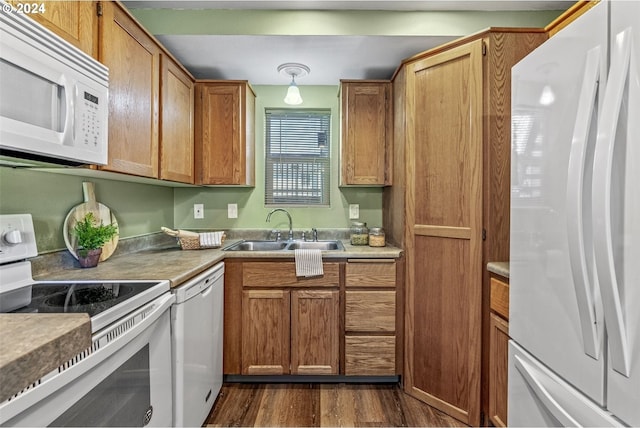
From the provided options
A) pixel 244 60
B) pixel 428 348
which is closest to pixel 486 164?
pixel 428 348

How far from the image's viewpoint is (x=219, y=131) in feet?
7.48

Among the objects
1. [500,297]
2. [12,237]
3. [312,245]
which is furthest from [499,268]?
[12,237]

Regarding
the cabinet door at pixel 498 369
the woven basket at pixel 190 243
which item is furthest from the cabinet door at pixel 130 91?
the cabinet door at pixel 498 369

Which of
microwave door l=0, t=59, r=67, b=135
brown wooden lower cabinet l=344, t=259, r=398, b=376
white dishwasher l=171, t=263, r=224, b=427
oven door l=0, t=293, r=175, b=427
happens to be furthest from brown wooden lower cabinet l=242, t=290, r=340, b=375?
microwave door l=0, t=59, r=67, b=135

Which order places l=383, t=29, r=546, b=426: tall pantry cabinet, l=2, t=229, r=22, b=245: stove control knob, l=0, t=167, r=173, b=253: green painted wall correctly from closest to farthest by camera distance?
1. l=2, t=229, r=22, b=245: stove control knob
2. l=0, t=167, r=173, b=253: green painted wall
3. l=383, t=29, r=546, b=426: tall pantry cabinet

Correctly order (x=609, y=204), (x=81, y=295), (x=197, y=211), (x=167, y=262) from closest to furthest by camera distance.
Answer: (x=609, y=204) → (x=81, y=295) → (x=167, y=262) → (x=197, y=211)

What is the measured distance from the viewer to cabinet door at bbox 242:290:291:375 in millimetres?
1983

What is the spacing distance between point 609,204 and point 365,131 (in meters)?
1.81

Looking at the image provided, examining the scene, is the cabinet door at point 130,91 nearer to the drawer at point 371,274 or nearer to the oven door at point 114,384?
the oven door at point 114,384

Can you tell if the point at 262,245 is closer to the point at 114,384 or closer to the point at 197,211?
the point at 197,211

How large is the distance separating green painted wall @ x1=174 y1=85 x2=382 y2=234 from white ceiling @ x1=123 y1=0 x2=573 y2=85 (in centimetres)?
29

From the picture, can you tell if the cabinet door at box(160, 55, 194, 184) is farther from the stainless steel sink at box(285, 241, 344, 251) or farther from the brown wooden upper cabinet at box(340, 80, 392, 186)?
the brown wooden upper cabinet at box(340, 80, 392, 186)

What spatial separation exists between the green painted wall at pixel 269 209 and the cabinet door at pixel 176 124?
50cm

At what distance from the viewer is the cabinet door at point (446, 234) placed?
1.61 metres
